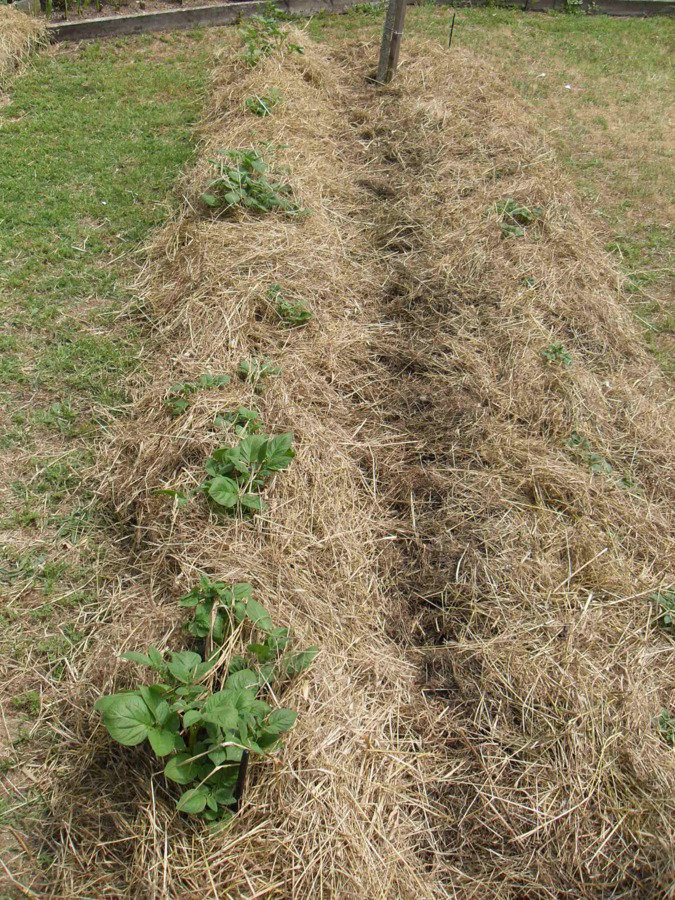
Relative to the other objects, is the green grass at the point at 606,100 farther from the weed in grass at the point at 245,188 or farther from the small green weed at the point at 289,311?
the weed in grass at the point at 245,188

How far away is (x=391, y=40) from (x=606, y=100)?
2.37 meters

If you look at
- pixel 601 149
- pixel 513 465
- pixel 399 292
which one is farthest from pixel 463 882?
pixel 601 149

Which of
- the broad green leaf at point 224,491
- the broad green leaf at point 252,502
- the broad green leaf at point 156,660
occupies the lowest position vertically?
the broad green leaf at point 156,660

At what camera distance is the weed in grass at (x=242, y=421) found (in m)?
3.05

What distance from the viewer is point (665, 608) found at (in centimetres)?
261

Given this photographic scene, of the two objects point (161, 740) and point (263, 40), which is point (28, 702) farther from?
point (263, 40)

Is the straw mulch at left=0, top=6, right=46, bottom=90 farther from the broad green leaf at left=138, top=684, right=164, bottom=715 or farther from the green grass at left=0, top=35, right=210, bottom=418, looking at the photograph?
the broad green leaf at left=138, top=684, right=164, bottom=715

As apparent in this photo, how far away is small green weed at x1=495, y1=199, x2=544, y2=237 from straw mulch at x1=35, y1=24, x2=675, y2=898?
0.29 feet

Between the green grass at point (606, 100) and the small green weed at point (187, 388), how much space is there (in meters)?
2.59

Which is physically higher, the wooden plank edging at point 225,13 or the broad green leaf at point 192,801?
the wooden plank edging at point 225,13

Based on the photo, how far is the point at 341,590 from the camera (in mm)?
2729

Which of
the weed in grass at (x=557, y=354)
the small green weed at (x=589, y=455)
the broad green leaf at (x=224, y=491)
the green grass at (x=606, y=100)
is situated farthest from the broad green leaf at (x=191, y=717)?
the green grass at (x=606, y=100)

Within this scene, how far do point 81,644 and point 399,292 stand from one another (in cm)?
280

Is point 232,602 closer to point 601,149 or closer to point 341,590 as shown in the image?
point 341,590
